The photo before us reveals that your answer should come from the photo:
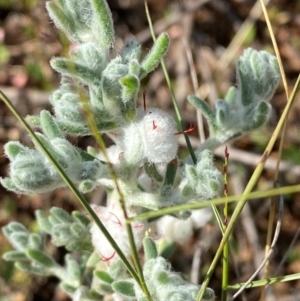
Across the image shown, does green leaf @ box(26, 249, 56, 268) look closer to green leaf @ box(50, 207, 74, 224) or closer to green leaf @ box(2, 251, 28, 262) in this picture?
green leaf @ box(2, 251, 28, 262)

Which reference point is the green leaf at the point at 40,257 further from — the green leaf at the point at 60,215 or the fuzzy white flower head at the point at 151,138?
the fuzzy white flower head at the point at 151,138

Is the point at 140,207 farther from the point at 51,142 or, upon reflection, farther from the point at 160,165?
the point at 51,142

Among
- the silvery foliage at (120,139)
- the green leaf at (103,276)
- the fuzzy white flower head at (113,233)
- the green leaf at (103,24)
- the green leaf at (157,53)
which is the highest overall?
the green leaf at (103,24)

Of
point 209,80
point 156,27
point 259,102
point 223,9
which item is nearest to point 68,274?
point 259,102

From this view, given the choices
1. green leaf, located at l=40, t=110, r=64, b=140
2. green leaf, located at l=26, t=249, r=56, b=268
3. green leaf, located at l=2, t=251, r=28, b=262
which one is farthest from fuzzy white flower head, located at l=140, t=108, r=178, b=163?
green leaf, located at l=2, t=251, r=28, b=262

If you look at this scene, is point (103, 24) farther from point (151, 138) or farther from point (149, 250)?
point (149, 250)

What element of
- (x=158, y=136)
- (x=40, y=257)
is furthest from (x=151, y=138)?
(x=40, y=257)

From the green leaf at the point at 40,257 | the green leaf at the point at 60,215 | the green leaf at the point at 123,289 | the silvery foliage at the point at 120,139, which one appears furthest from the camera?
the green leaf at the point at 40,257

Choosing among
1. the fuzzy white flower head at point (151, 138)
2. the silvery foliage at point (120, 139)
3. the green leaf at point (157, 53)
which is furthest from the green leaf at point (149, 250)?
the green leaf at point (157, 53)
